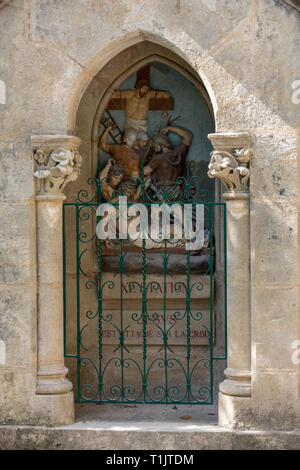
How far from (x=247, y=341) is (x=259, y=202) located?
1.12 meters

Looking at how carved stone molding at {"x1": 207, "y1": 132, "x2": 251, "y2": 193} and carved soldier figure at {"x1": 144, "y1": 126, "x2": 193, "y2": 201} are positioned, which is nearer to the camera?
carved stone molding at {"x1": 207, "y1": 132, "x2": 251, "y2": 193}

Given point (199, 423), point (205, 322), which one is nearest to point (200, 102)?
point (205, 322)

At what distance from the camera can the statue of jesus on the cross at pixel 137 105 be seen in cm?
762

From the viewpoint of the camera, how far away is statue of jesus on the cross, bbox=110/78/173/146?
7.62m

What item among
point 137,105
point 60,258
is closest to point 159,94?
point 137,105

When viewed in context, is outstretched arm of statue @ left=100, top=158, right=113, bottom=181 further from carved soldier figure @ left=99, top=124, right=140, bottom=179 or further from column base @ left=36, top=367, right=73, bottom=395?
column base @ left=36, top=367, right=73, bottom=395

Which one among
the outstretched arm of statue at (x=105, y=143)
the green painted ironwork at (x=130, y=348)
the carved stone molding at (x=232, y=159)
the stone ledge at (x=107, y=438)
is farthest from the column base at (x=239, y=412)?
the outstretched arm of statue at (x=105, y=143)

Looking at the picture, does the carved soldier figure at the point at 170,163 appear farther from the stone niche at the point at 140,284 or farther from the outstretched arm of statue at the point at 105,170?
the outstretched arm of statue at the point at 105,170

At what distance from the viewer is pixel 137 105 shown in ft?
25.1

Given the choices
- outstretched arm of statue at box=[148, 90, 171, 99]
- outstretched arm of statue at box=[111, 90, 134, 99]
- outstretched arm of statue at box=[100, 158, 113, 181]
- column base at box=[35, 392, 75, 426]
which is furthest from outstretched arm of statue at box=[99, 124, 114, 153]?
column base at box=[35, 392, 75, 426]

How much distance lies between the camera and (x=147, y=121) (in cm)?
771

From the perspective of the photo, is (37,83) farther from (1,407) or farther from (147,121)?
(1,407)

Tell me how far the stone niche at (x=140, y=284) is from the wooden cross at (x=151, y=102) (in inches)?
1.8

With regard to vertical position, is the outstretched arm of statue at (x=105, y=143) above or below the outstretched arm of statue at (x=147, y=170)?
above
